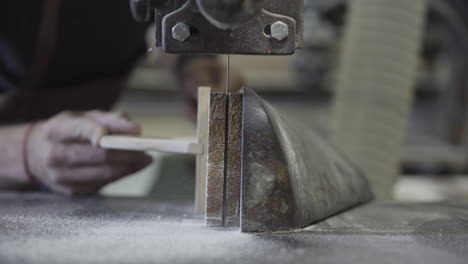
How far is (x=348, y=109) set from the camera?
4.09 ft

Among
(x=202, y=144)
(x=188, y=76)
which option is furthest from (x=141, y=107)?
(x=202, y=144)

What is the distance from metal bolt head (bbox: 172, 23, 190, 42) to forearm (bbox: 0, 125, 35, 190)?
1.84 feet

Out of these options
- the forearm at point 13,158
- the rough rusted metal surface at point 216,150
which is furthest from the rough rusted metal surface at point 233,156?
the forearm at point 13,158

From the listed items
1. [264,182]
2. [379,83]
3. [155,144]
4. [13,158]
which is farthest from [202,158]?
A: [379,83]

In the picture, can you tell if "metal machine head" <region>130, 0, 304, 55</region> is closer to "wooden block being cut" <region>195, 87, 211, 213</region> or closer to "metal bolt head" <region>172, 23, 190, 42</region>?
"metal bolt head" <region>172, 23, 190, 42</region>

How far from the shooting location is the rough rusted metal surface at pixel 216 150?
618mm

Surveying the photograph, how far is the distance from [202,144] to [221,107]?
0.14 metres

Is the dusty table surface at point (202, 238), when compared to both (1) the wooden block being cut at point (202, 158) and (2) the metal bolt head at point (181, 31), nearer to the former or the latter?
(1) the wooden block being cut at point (202, 158)

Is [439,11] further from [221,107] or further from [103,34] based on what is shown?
[221,107]

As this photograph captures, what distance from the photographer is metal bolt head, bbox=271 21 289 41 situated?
23.0 inches

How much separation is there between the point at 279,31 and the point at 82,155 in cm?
47

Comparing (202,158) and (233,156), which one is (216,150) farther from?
(202,158)

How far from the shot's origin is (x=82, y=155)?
3.01ft

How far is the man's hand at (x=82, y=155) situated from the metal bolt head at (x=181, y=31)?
316 millimetres
